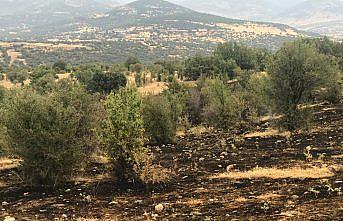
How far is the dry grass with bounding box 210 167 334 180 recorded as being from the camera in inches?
769

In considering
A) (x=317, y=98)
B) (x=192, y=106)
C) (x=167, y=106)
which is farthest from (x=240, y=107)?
(x=167, y=106)

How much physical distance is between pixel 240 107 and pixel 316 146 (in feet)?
92.2

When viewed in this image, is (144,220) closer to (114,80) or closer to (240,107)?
(240,107)

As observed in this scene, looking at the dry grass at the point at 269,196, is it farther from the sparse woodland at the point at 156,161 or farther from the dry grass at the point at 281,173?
the dry grass at the point at 281,173

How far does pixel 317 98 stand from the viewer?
60688 mm

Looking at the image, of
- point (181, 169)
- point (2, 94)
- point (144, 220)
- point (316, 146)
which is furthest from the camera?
point (2, 94)

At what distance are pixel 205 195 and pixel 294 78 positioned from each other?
67.9 ft

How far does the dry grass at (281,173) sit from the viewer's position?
1953cm

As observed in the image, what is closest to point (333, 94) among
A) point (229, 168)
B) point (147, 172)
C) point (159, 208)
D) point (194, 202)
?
point (229, 168)

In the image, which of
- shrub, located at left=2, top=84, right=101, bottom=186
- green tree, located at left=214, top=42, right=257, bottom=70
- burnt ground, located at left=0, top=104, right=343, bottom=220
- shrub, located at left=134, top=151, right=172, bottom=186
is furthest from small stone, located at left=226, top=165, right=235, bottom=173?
green tree, located at left=214, top=42, right=257, bottom=70

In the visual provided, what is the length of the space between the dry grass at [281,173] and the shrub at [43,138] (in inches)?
290

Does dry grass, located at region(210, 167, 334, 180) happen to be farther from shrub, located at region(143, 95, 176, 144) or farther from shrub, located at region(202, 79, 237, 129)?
shrub, located at region(202, 79, 237, 129)

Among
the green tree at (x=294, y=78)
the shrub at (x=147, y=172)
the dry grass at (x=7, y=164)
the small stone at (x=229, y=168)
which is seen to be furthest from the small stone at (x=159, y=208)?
the green tree at (x=294, y=78)

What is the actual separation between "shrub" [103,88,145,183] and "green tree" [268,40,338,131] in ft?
59.7
